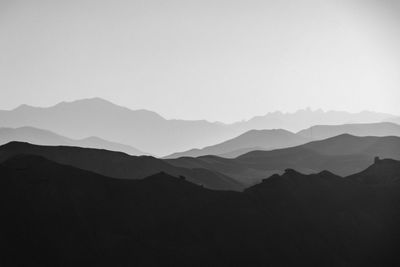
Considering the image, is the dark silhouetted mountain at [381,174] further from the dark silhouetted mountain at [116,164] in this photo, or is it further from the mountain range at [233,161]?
the mountain range at [233,161]

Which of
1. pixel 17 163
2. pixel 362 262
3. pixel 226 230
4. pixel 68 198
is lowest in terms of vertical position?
pixel 362 262

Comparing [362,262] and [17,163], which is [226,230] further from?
[17,163]

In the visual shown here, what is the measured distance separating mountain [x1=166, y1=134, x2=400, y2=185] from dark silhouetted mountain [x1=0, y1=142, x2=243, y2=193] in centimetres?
1036

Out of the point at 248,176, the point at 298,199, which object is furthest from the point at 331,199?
the point at 248,176

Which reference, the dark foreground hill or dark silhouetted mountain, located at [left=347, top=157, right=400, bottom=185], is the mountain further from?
the dark foreground hill

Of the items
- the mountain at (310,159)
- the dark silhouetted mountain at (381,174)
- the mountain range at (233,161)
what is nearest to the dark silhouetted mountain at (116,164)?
the mountain range at (233,161)

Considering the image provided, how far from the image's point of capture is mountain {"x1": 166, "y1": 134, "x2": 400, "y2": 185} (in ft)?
447

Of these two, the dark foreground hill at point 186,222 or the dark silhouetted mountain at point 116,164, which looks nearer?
the dark foreground hill at point 186,222

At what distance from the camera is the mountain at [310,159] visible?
136250 mm

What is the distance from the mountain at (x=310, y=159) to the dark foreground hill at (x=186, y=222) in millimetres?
49557

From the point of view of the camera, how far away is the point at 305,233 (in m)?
61.6

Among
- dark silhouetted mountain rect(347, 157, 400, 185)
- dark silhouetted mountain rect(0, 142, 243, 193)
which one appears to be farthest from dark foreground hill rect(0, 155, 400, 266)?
dark silhouetted mountain rect(0, 142, 243, 193)

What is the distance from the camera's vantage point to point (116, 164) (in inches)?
4643

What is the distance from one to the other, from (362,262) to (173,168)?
196 feet
